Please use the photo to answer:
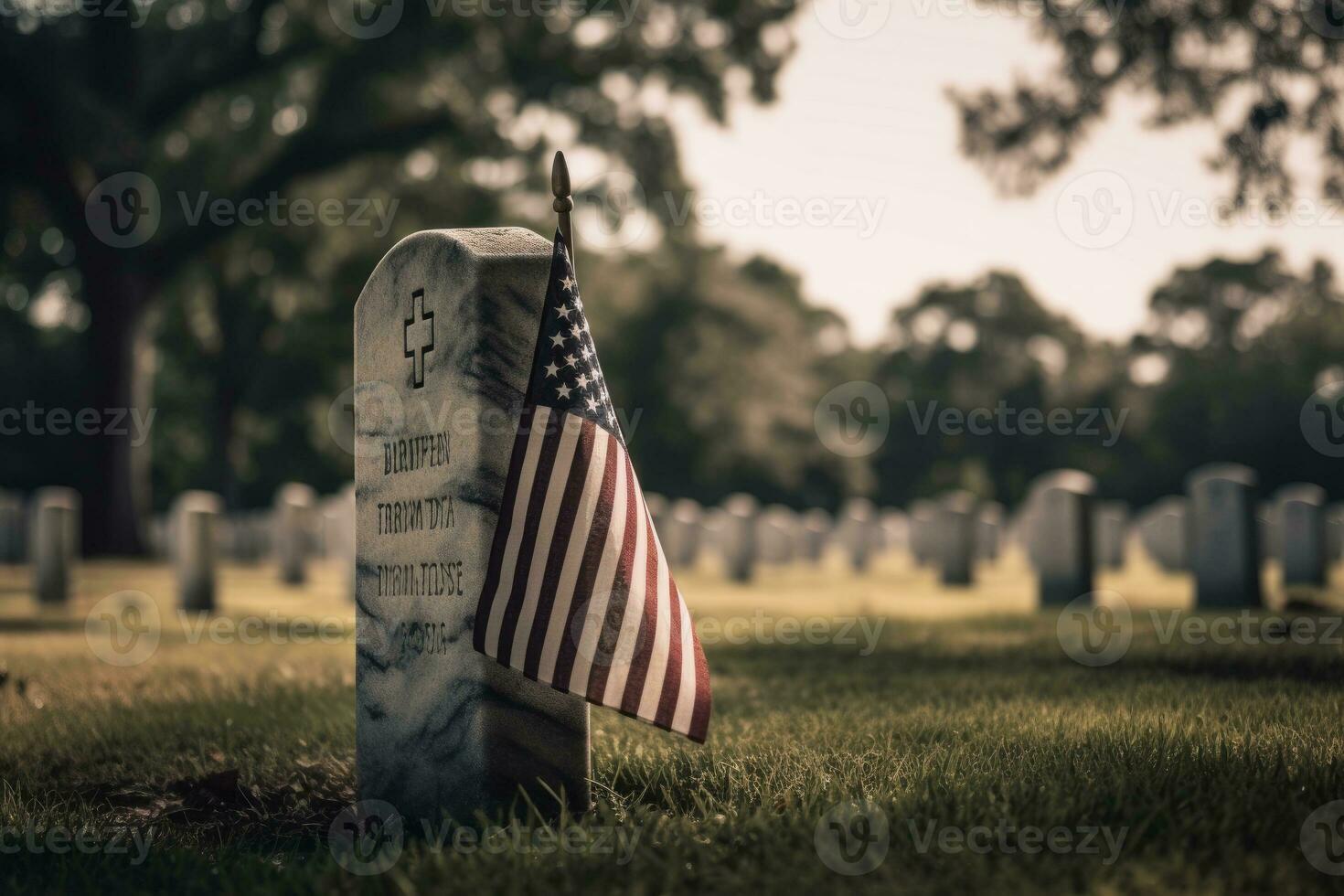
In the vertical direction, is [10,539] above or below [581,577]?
below

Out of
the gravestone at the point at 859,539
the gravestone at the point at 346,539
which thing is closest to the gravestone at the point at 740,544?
the gravestone at the point at 859,539

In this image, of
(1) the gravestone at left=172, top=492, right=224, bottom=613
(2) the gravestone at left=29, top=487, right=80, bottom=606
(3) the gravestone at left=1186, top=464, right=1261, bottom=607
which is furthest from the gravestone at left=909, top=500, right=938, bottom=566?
(2) the gravestone at left=29, top=487, right=80, bottom=606

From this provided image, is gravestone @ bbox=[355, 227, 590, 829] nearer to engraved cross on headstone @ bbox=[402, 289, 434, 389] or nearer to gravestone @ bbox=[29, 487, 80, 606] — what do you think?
engraved cross on headstone @ bbox=[402, 289, 434, 389]

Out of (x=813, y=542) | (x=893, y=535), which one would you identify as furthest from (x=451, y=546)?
(x=893, y=535)

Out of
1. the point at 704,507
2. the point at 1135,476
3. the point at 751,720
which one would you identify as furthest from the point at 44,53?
the point at 1135,476

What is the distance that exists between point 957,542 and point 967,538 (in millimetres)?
166

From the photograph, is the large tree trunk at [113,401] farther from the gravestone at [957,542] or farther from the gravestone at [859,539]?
the gravestone at [957,542]

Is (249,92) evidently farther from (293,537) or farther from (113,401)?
(293,537)

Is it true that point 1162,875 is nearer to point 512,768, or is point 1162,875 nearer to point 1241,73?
point 512,768

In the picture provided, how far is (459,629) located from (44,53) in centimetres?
1890

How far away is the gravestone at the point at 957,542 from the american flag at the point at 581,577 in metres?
14.0

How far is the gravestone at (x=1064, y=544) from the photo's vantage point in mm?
12953

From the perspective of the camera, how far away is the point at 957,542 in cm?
1738

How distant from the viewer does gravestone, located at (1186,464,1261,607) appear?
11.7m
